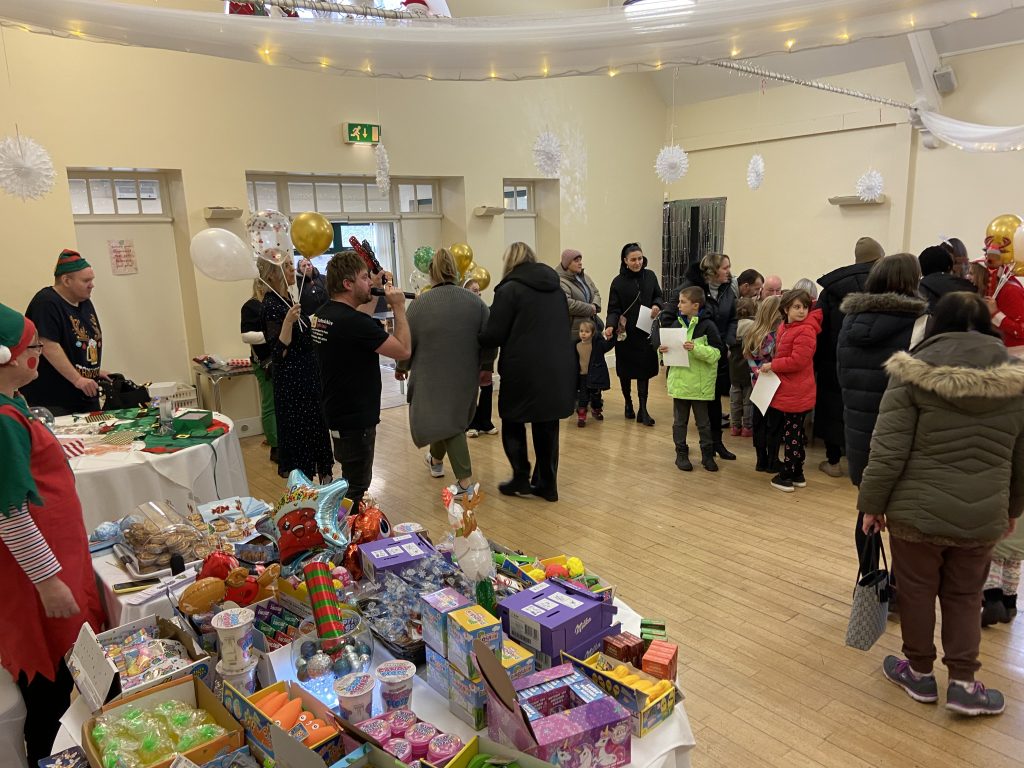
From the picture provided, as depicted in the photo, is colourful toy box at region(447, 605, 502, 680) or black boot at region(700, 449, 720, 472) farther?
black boot at region(700, 449, 720, 472)

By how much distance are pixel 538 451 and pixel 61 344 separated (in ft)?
9.64

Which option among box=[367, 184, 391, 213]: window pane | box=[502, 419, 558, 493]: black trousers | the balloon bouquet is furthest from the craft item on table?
box=[367, 184, 391, 213]: window pane

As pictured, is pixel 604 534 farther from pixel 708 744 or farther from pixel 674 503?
pixel 708 744

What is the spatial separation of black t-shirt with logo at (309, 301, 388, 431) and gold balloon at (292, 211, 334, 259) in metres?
1.35

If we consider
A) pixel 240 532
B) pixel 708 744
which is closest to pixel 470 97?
pixel 240 532

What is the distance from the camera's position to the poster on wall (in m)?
5.82

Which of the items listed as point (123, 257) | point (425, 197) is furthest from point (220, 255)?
point (425, 197)

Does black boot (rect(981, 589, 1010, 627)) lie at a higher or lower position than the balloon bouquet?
lower

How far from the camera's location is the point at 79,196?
566 cm

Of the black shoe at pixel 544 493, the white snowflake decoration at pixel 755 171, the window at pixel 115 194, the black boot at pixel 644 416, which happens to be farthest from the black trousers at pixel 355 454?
the white snowflake decoration at pixel 755 171

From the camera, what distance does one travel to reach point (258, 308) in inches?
216

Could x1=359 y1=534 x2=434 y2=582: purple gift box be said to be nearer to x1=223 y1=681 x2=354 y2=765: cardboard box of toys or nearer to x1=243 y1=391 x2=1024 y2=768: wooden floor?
x1=223 y1=681 x2=354 y2=765: cardboard box of toys

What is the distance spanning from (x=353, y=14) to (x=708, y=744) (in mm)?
3275

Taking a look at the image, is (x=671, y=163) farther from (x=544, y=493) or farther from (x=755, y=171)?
(x=544, y=493)
